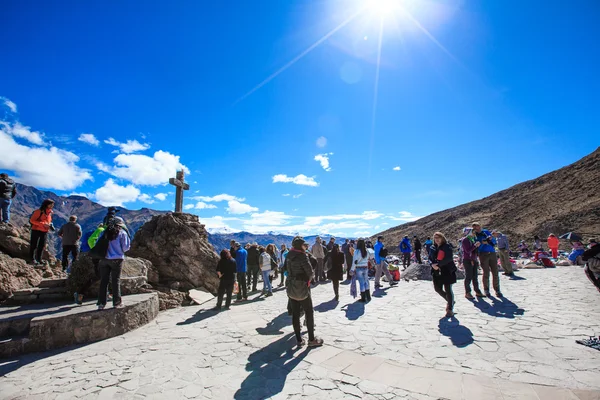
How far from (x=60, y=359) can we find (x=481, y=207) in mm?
68459

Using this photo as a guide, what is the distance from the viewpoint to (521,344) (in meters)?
4.78

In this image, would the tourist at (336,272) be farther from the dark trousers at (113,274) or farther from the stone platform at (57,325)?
the dark trousers at (113,274)

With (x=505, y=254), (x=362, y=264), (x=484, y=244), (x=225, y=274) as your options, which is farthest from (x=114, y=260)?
(x=505, y=254)

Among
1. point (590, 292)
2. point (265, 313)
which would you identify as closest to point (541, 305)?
point (590, 292)

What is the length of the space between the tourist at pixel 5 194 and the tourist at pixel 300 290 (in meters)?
10.2

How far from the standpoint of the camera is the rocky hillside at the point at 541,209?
33750 mm

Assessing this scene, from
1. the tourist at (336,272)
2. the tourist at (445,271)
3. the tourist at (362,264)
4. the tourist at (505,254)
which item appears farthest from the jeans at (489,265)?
Result: the tourist at (336,272)

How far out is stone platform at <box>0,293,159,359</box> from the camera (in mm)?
5484

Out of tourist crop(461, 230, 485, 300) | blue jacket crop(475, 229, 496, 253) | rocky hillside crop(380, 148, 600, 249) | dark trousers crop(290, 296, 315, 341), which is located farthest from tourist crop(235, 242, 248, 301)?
rocky hillside crop(380, 148, 600, 249)

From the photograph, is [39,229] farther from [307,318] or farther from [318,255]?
[318,255]

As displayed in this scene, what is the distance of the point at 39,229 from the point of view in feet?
27.3

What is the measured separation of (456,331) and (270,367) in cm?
402

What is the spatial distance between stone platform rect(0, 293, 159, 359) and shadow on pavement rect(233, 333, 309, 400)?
146 inches

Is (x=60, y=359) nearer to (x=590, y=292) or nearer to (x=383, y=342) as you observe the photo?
(x=383, y=342)
